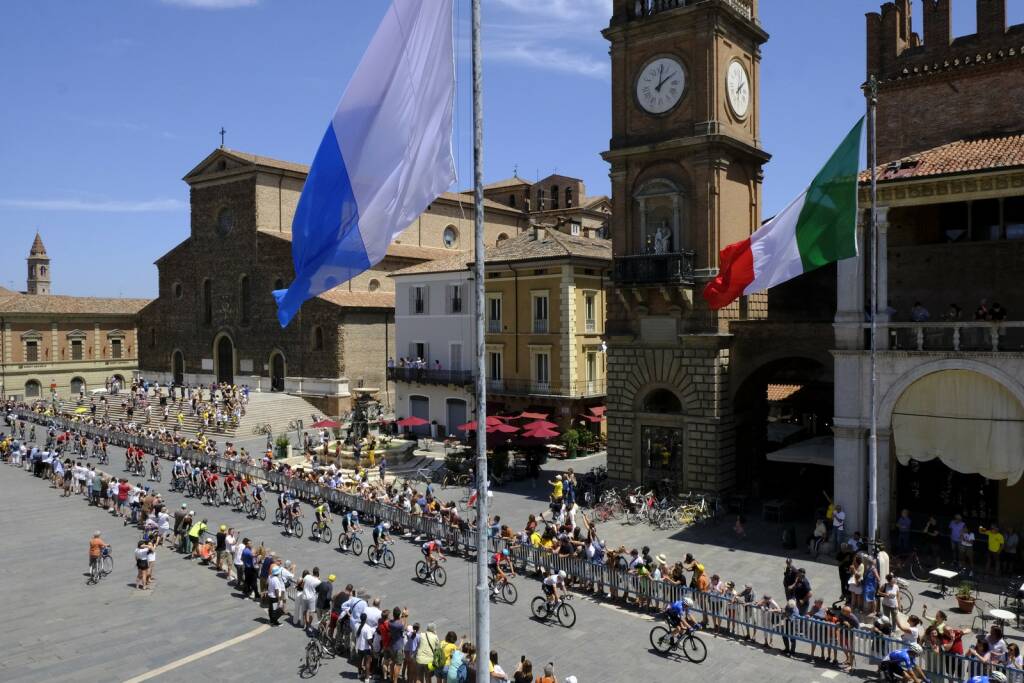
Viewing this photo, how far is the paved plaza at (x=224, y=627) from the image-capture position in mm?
16078

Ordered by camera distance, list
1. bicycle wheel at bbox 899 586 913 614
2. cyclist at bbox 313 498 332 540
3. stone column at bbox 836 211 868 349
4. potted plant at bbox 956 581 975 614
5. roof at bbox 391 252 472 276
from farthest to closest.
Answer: roof at bbox 391 252 472 276 < cyclist at bbox 313 498 332 540 < stone column at bbox 836 211 868 349 < bicycle wheel at bbox 899 586 913 614 < potted plant at bbox 956 581 975 614

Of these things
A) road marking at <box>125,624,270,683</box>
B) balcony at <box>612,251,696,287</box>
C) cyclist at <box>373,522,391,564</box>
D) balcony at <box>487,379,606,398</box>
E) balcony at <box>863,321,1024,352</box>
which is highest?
balcony at <box>612,251,696,287</box>

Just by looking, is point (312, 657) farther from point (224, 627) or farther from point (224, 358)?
point (224, 358)

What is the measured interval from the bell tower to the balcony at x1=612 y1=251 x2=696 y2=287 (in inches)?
4819

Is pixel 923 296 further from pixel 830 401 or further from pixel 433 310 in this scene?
pixel 433 310

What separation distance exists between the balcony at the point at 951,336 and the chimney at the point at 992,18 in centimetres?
1045

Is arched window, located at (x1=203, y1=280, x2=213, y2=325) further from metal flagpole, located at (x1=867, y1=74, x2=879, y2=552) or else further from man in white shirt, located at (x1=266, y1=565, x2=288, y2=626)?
metal flagpole, located at (x1=867, y1=74, x2=879, y2=552)

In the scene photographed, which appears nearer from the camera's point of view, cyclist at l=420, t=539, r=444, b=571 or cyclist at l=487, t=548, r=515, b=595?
cyclist at l=487, t=548, r=515, b=595

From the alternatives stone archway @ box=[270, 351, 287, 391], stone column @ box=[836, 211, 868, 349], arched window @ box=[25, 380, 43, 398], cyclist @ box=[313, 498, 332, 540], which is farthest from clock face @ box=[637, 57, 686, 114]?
arched window @ box=[25, 380, 43, 398]

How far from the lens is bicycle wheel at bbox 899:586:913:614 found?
18.5 meters

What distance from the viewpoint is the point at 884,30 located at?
28875mm

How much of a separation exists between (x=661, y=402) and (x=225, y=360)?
42.1m

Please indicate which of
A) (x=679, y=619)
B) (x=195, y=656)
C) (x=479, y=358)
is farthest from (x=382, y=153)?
(x=195, y=656)

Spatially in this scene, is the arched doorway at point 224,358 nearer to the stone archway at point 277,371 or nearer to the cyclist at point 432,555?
the stone archway at point 277,371
